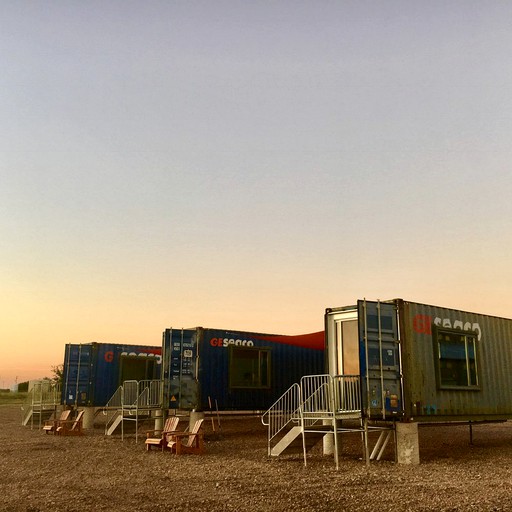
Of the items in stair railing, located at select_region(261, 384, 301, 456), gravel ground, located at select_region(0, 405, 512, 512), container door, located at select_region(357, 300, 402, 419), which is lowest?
gravel ground, located at select_region(0, 405, 512, 512)

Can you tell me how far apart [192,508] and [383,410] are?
6139 mm

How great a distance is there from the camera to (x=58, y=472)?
1317 centimetres

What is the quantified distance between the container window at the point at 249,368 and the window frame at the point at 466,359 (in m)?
8.66

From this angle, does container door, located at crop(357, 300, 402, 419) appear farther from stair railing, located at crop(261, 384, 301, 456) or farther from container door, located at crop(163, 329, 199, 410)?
container door, located at crop(163, 329, 199, 410)

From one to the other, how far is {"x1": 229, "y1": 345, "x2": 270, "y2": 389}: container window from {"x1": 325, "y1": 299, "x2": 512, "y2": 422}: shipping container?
7.09 metres

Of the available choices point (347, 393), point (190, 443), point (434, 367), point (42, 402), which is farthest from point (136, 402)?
point (42, 402)

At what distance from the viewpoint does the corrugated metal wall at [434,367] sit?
1470cm

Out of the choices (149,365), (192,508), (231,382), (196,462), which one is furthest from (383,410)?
(149,365)

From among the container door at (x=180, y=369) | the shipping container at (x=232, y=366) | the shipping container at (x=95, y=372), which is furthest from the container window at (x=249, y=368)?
the shipping container at (x=95, y=372)

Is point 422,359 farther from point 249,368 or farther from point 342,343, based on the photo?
point 249,368

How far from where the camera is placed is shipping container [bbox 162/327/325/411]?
2103 cm

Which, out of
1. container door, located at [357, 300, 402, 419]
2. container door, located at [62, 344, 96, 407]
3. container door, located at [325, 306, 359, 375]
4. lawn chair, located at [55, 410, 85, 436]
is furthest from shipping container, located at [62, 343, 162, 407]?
container door, located at [357, 300, 402, 419]

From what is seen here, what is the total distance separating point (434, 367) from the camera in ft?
50.5

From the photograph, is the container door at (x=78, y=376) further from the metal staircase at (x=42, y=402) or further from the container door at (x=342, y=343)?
the container door at (x=342, y=343)
